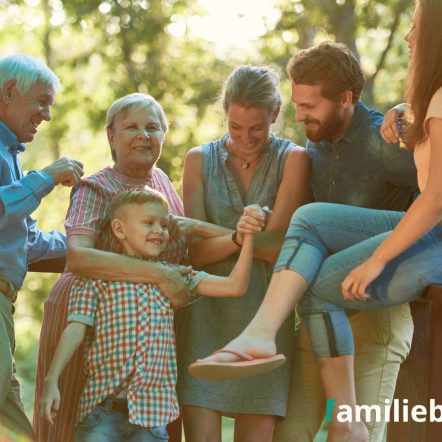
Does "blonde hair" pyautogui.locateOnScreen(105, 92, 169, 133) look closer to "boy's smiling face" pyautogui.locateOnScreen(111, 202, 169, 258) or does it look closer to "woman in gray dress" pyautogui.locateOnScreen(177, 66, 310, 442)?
"woman in gray dress" pyautogui.locateOnScreen(177, 66, 310, 442)

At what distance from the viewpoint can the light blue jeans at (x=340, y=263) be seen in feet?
9.07

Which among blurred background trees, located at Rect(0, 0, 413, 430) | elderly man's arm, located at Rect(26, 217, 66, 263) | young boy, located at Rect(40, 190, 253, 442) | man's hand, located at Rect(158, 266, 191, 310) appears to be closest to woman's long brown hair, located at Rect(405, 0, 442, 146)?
young boy, located at Rect(40, 190, 253, 442)

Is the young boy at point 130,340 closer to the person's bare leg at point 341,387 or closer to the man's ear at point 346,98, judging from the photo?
the person's bare leg at point 341,387

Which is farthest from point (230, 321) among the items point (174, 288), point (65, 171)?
point (65, 171)

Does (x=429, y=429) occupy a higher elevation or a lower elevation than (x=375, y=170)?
lower

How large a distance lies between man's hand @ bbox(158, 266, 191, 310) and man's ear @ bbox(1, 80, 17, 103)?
0.73m

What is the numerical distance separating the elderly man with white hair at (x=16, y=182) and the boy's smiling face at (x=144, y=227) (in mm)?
198

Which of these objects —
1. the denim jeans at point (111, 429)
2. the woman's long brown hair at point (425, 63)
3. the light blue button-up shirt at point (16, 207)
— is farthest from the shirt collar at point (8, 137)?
the woman's long brown hair at point (425, 63)

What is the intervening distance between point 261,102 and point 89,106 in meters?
8.60

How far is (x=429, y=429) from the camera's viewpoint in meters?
2.70

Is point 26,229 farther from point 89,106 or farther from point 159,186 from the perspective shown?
point 89,106

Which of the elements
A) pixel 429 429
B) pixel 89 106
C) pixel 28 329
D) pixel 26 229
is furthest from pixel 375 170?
pixel 28 329

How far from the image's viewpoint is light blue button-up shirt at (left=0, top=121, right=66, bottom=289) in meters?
2.95

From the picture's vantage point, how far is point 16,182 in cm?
298
